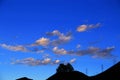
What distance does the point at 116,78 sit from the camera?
30.1m

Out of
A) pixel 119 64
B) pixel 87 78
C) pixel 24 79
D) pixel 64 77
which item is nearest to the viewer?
pixel 119 64

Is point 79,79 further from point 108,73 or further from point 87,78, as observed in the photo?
point 108,73

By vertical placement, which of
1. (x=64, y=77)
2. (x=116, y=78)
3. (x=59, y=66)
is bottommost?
(x=116, y=78)

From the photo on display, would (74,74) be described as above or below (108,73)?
above

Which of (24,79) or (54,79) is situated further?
(24,79)

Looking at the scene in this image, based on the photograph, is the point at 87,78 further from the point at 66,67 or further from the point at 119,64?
the point at 66,67

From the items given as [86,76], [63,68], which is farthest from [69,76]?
[63,68]

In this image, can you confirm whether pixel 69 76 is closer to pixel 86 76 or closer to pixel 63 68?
pixel 86 76

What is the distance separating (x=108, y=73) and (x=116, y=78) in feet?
4.38

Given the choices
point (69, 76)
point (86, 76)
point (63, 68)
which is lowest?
point (86, 76)

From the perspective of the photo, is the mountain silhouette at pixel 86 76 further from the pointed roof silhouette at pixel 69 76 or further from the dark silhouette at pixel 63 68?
the dark silhouette at pixel 63 68

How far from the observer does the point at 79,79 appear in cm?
4053

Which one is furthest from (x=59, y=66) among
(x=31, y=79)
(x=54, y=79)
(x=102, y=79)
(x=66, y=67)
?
(x=102, y=79)

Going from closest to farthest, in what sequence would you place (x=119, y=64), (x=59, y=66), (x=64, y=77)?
1. (x=119, y=64)
2. (x=64, y=77)
3. (x=59, y=66)
